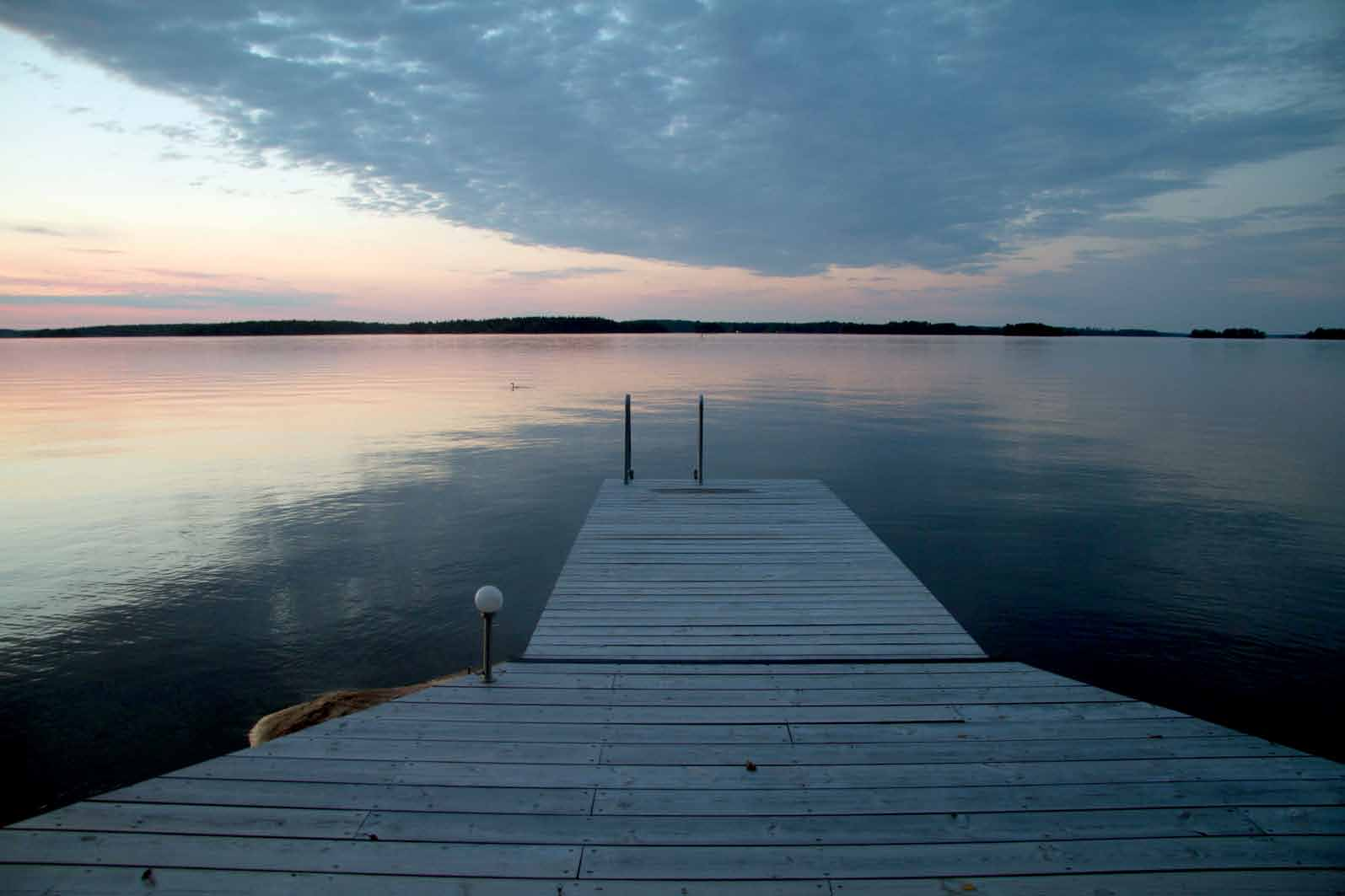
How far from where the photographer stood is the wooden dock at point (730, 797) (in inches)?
118

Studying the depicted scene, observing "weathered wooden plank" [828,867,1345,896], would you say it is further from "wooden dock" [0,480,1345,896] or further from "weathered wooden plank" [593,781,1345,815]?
"weathered wooden plank" [593,781,1345,815]

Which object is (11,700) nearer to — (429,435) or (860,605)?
(860,605)

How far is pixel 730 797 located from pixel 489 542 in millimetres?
8696

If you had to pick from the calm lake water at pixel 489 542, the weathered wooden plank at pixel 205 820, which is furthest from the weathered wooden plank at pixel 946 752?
the calm lake water at pixel 489 542

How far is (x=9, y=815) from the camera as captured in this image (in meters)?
5.02

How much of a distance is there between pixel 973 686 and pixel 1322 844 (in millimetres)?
1764

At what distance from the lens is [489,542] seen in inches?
454

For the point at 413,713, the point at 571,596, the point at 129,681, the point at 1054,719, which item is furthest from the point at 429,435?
the point at 1054,719

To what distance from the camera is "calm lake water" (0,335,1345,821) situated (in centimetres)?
685

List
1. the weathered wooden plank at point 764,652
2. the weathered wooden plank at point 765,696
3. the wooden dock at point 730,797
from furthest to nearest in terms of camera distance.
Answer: the weathered wooden plank at point 764,652 → the weathered wooden plank at point 765,696 → the wooden dock at point 730,797

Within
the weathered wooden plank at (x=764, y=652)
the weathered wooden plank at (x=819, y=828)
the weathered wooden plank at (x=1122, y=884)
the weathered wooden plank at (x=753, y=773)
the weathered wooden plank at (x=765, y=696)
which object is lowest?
the weathered wooden plank at (x=764, y=652)

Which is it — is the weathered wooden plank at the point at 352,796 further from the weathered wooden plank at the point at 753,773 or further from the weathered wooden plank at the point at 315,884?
the weathered wooden plank at the point at 315,884

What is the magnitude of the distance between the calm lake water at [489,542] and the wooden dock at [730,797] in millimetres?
3016

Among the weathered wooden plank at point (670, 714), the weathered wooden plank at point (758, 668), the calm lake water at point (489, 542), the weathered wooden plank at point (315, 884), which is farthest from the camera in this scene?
the calm lake water at point (489, 542)
